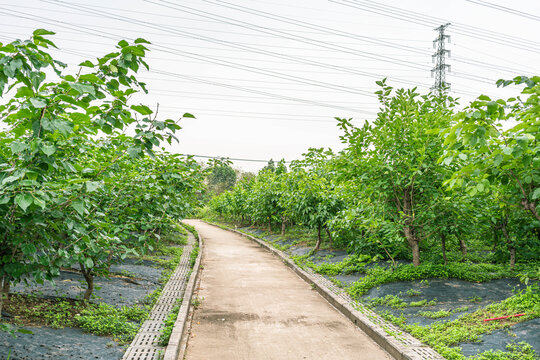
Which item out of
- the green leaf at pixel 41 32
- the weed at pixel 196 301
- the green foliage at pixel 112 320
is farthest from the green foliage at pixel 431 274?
the green leaf at pixel 41 32

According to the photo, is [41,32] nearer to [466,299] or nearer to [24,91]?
[24,91]

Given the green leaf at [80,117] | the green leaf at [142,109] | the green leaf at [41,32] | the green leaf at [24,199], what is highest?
the green leaf at [41,32]

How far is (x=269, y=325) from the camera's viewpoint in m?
6.00

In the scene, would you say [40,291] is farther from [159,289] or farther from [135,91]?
[135,91]

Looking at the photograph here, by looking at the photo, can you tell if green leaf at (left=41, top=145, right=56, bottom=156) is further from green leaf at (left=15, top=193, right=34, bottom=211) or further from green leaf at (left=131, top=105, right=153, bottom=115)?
green leaf at (left=131, top=105, right=153, bottom=115)

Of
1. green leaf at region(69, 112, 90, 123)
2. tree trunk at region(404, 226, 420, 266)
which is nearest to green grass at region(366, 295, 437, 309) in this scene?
tree trunk at region(404, 226, 420, 266)

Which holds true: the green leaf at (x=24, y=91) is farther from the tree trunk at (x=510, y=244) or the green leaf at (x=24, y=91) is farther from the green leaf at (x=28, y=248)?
the tree trunk at (x=510, y=244)

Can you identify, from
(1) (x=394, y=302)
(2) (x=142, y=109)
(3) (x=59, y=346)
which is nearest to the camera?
(2) (x=142, y=109)

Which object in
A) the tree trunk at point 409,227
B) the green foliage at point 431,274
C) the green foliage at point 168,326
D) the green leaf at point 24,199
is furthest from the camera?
the tree trunk at point 409,227

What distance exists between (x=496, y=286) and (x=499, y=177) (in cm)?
371

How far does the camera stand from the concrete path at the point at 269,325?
16.1 feet

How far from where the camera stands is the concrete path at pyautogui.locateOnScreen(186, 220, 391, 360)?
194 inches

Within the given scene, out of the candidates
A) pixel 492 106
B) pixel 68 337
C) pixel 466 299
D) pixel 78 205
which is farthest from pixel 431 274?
pixel 78 205

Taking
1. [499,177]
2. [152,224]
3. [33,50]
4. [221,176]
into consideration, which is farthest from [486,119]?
[221,176]
